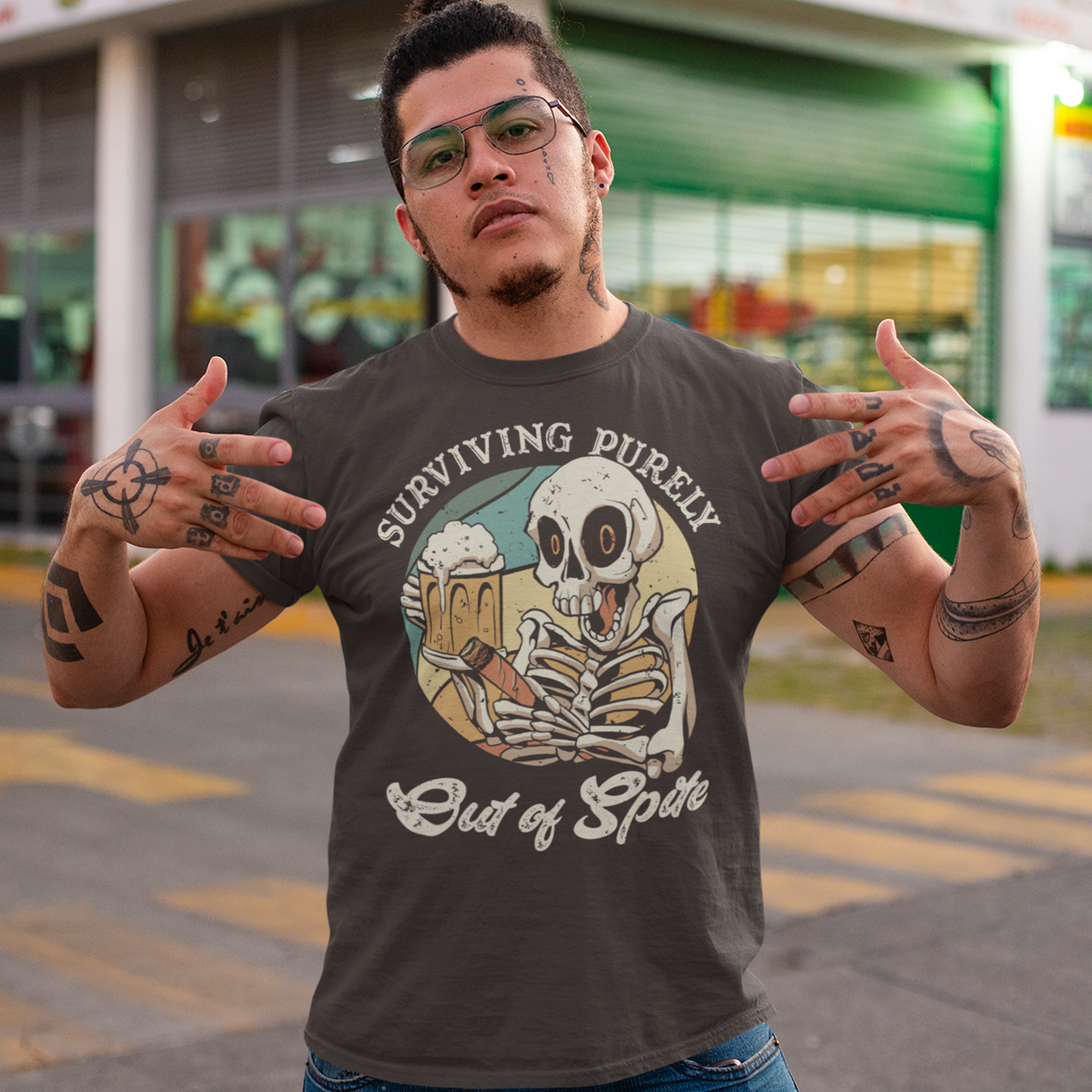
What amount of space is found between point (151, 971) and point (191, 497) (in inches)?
131

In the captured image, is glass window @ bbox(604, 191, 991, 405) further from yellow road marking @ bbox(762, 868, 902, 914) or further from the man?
the man

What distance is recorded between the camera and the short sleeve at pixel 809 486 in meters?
2.05

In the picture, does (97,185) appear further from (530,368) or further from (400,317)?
(530,368)

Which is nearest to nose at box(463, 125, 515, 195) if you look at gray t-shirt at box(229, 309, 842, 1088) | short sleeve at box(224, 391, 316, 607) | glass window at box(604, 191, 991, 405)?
gray t-shirt at box(229, 309, 842, 1088)

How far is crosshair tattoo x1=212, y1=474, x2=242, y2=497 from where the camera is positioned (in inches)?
75.7

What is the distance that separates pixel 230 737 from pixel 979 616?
721 centimetres

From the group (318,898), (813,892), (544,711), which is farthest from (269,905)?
(544,711)

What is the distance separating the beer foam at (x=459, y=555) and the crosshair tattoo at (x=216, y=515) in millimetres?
242

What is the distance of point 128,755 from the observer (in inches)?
321

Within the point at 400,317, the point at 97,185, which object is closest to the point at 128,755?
the point at 400,317

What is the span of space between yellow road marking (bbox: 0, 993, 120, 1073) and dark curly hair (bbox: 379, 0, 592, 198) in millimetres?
2878

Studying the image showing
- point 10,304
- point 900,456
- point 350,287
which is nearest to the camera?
point 900,456

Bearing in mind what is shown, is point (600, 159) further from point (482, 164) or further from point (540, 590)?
point (540, 590)

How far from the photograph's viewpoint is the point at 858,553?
6.88 ft
